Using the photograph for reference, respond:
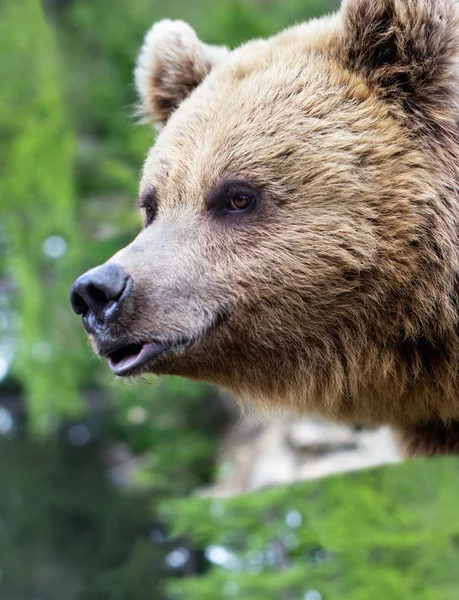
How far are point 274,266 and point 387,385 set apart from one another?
0.45 metres

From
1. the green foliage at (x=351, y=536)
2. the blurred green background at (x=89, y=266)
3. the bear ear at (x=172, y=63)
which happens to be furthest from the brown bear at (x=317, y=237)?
the blurred green background at (x=89, y=266)

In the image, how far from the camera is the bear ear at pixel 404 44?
1.76 m

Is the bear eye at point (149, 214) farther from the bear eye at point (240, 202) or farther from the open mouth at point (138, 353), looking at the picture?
the open mouth at point (138, 353)

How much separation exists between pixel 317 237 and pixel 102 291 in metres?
0.55

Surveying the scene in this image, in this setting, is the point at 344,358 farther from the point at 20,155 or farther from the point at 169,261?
the point at 20,155

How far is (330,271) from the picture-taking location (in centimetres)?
181

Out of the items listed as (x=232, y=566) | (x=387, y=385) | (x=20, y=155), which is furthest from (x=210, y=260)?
(x=20, y=155)

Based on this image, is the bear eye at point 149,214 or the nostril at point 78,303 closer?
the nostril at point 78,303

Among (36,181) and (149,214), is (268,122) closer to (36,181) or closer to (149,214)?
(149,214)

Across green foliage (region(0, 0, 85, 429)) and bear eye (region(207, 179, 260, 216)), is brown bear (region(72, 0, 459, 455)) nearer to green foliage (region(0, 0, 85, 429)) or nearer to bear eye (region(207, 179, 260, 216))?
bear eye (region(207, 179, 260, 216))

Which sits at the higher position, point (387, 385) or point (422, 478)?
point (387, 385)

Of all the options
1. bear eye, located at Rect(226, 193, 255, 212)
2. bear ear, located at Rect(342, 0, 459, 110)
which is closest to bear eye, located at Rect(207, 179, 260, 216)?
bear eye, located at Rect(226, 193, 255, 212)

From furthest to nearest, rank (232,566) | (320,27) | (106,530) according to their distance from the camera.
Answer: (106,530) < (232,566) < (320,27)

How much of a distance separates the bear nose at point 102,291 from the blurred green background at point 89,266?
2189mm
